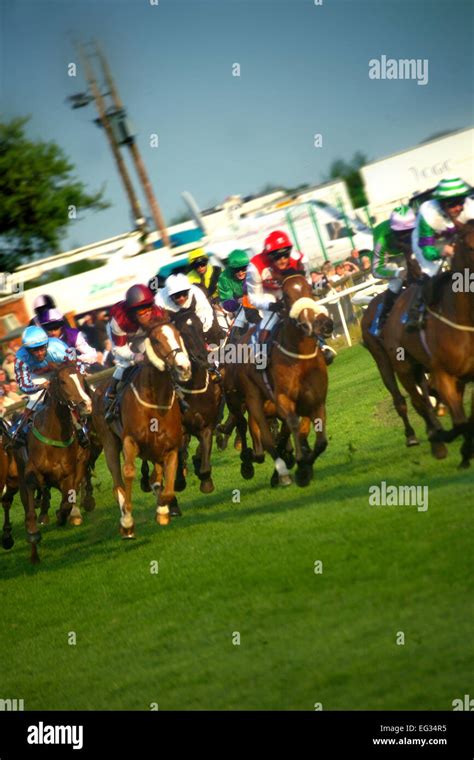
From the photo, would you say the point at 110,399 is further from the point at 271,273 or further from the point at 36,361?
the point at 271,273

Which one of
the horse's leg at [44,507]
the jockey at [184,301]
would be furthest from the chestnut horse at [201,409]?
the horse's leg at [44,507]

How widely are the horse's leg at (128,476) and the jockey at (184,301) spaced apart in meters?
1.27

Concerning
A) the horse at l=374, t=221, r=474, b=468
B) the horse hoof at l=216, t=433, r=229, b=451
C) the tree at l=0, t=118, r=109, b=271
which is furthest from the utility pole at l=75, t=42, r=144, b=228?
the horse at l=374, t=221, r=474, b=468

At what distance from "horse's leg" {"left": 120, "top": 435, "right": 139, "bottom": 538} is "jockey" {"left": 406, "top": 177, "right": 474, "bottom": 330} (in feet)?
9.58

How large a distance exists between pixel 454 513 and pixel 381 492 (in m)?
1.73

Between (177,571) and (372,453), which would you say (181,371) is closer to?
(177,571)

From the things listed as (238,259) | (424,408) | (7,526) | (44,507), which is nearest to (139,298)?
(424,408)

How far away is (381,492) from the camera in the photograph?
13.2 m

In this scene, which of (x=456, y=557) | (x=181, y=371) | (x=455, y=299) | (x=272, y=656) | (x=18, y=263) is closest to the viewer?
(x=272, y=656)

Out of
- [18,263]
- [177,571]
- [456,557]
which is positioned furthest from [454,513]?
[18,263]

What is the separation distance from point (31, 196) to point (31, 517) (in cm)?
3231

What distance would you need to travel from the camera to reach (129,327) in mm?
14281

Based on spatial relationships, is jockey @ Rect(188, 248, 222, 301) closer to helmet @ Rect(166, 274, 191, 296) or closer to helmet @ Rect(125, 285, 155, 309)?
helmet @ Rect(166, 274, 191, 296)

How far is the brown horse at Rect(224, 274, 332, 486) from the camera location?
12.9 m
